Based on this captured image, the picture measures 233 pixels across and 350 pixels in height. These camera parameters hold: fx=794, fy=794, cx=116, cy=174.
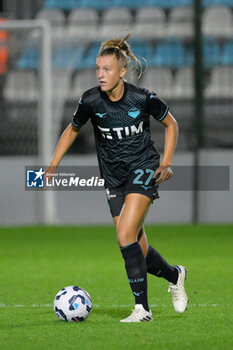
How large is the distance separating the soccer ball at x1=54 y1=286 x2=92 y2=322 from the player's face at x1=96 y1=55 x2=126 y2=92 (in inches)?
55.0

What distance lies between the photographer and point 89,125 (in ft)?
45.7

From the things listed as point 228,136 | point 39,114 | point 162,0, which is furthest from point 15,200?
point 162,0

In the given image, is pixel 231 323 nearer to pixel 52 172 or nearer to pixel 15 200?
pixel 52 172

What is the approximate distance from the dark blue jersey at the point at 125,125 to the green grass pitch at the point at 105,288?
41.2 inches

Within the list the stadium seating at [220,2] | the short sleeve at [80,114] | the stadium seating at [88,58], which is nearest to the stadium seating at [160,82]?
the stadium seating at [88,58]

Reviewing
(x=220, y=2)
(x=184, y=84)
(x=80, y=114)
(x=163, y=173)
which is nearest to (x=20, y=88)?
(x=184, y=84)

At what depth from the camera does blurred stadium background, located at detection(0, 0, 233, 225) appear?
43.5 feet

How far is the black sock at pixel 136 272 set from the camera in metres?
5.16

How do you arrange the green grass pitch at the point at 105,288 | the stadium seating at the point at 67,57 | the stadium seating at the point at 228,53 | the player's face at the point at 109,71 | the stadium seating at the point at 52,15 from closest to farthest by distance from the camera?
the green grass pitch at the point at 105,288 < the player's face at the point at 109,71 < the stadium seating at the point at 228,53 < the stadium seating at the point at 67,57 < the stadium seating at the point at 52,15

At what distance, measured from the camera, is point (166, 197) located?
44.3ft

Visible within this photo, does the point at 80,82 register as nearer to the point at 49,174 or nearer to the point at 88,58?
the point at 88,58

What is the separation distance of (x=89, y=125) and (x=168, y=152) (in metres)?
8.71

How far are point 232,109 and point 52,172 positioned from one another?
8388mm

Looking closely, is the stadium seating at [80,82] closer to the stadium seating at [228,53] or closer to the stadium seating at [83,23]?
the stadium seating at [83,23]
